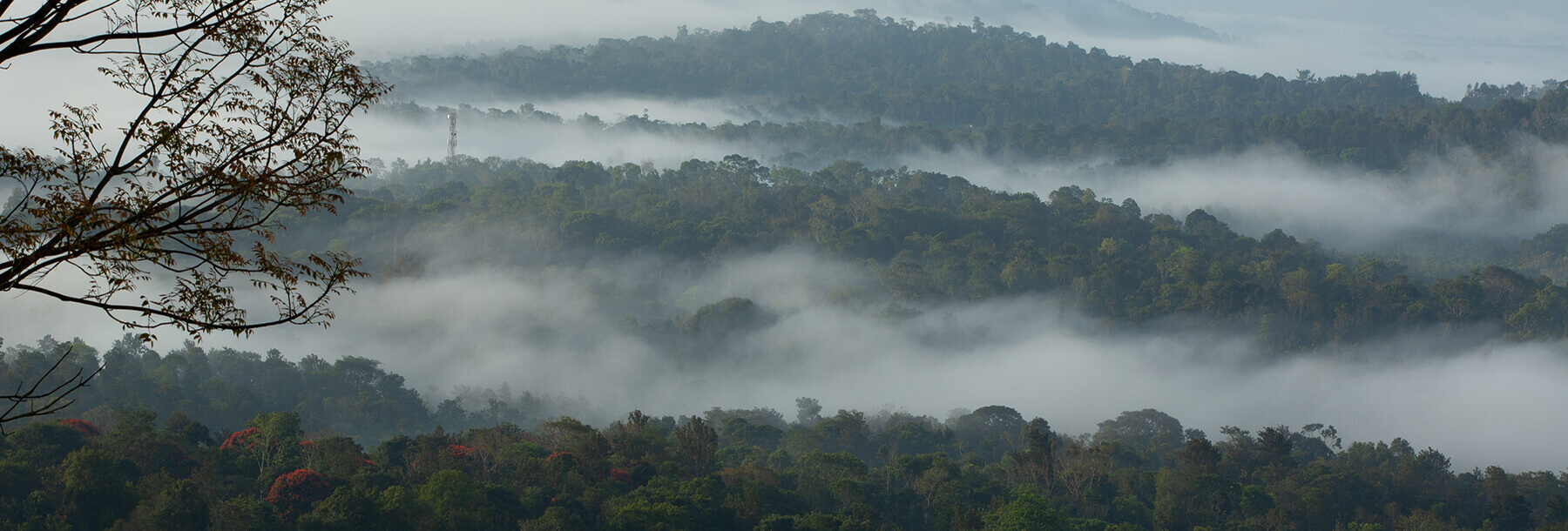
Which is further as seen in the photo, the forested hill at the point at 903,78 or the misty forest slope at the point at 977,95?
the forested hill at the point at 903,78

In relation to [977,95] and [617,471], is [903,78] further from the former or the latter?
[617,471]

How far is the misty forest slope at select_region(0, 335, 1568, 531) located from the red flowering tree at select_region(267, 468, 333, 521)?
4 centimetres

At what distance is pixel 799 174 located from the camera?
82562 millimetres

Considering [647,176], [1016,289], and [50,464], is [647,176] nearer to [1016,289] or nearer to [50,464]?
[1016,289]

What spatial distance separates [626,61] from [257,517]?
4493 inches

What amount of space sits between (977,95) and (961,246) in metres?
56.2

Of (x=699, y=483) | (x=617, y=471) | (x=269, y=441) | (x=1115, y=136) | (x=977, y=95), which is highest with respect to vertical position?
(x=977, y=95)

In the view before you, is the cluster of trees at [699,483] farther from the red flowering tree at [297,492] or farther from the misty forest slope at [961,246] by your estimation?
the misty forest slope at [961,246]

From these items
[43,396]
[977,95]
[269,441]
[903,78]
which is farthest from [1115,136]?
[43,396]

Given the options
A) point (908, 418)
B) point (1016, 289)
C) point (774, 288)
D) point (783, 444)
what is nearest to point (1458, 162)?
point (1016, 289)

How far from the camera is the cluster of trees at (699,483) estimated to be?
72.4 feet

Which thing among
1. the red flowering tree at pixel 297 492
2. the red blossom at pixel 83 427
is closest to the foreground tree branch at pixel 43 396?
the red flowering tree at pixel 297 492

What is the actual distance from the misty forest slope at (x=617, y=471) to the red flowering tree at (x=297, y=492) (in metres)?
0.04

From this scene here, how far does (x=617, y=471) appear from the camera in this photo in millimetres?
28234
